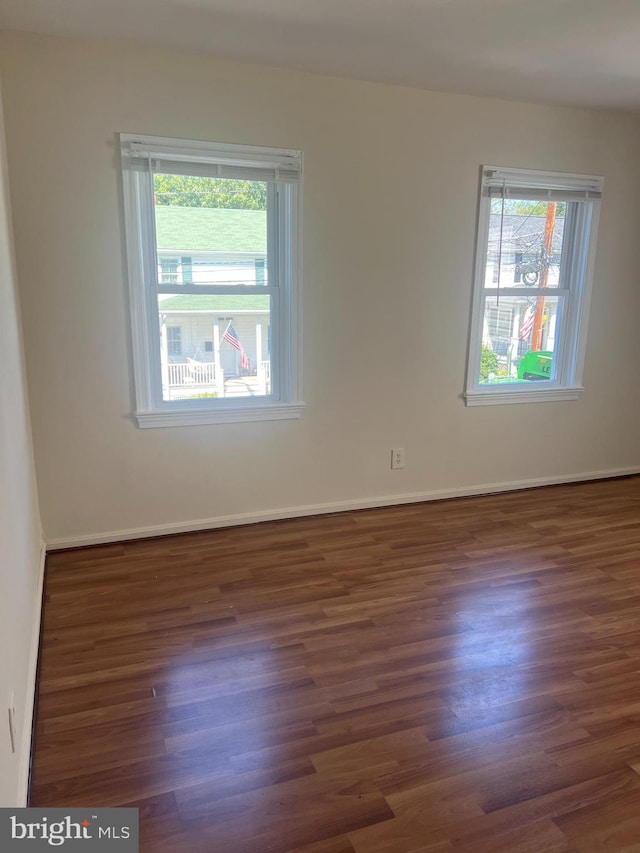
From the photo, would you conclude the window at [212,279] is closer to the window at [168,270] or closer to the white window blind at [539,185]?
the window at [168,270]

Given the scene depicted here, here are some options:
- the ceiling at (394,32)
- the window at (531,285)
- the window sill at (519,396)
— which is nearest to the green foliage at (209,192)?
the ceiling at (394,32)

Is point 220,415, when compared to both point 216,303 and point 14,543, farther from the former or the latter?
point 14,543

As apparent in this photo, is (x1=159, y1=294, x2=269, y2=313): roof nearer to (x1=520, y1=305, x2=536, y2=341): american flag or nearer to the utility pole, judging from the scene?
(x1=520, y1=305, x2=536, y2=341): american flag

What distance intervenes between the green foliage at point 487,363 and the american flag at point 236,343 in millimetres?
1612

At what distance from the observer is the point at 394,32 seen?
8.60 feet

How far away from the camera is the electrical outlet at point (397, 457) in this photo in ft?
12.8

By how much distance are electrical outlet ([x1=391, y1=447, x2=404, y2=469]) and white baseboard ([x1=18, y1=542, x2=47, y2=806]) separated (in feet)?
7.11

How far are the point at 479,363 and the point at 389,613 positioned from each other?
6.49ft

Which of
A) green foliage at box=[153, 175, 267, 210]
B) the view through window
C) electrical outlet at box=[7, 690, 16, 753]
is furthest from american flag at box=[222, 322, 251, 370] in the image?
electrical outlet at box=[7, 690, 16, 753]

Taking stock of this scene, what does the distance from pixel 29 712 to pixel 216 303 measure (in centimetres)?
218

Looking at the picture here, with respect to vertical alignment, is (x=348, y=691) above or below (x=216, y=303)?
below

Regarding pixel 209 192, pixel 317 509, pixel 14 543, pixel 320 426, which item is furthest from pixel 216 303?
pixel 14 543

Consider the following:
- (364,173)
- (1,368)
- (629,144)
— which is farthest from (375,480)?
(629,144)

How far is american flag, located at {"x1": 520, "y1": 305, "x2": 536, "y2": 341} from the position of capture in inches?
163
